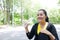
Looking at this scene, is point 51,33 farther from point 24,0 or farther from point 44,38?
point 24,0

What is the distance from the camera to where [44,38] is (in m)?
2.42

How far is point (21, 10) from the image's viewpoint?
23.8 meters

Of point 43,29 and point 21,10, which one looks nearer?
point 43,29

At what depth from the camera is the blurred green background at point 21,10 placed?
2214 centimetres

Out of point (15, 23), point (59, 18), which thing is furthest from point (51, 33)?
point (59, 18)

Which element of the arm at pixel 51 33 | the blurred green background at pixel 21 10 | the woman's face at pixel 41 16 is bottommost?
the blurred green background at pixel 21 10

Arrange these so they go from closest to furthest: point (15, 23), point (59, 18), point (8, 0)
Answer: point (15, 23) < point (8, 0) < point (59, 18)

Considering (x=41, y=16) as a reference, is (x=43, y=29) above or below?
below

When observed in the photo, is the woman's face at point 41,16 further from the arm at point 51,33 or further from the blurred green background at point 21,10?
the blurred green background at point 21,10

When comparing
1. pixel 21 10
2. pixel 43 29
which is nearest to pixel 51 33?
pixel 43 29

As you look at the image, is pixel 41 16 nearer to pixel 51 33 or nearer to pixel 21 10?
pixel 51 33

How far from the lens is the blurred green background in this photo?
22.1m

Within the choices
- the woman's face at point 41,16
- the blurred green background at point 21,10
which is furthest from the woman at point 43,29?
the blurred green background at point 21,10

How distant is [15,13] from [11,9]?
0.60m
